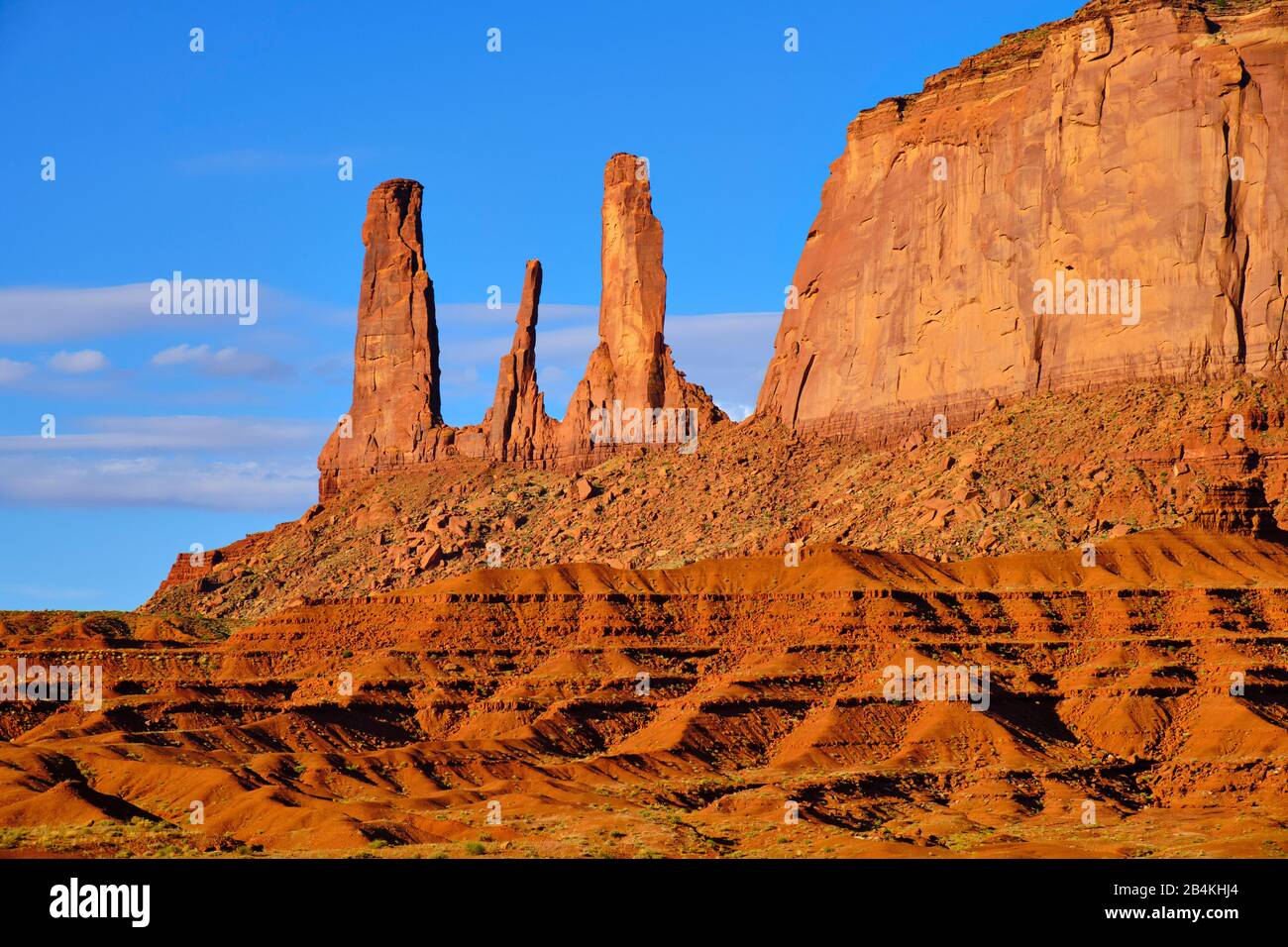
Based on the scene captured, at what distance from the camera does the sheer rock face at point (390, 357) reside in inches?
7023

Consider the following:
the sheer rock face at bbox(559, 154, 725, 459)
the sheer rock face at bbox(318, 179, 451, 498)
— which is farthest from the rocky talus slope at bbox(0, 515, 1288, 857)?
the sheer rock face at bbox(318, 179, 451, 498)

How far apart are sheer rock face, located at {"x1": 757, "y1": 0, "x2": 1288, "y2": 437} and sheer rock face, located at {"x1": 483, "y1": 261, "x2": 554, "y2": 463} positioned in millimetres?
20292

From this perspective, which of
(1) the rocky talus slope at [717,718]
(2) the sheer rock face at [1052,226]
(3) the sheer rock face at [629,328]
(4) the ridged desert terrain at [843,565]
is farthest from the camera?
(3) the sheer rock face at [629,328]

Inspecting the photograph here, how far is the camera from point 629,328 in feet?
538

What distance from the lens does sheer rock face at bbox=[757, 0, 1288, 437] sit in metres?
123

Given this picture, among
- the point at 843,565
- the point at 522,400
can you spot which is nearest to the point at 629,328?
the point at 522,400

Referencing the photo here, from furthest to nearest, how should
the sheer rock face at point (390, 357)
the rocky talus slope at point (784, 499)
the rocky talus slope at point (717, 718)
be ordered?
the sheer rock face at point (390, 357), the rocky talus slope at point (784, 499), the rocky talus slope at point (717, 718)

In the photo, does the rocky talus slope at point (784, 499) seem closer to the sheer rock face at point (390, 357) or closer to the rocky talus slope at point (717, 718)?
the sheer rock face at point (390, 357)

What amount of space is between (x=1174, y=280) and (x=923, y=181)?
94.7 ft

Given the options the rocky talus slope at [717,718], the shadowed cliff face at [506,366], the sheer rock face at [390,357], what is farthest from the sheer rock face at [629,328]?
the rocky talus slope at [717,718]

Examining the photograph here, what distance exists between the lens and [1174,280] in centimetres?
12394

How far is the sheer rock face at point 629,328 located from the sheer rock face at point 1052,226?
8.13 meters
